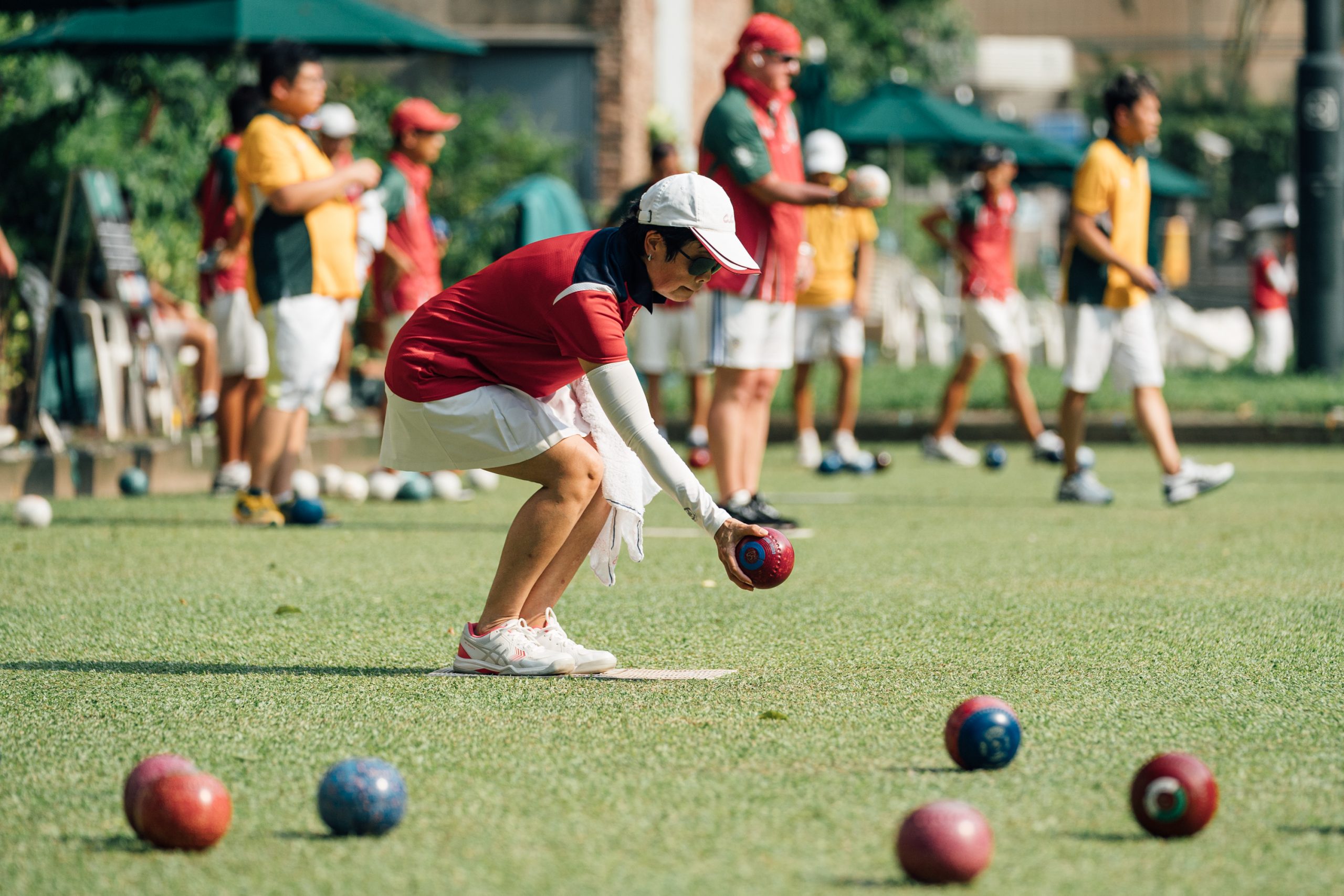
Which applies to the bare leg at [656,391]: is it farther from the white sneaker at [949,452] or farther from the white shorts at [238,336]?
the white shorts at [238,336]

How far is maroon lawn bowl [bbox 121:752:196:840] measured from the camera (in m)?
3.21

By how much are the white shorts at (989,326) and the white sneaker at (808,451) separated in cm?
126

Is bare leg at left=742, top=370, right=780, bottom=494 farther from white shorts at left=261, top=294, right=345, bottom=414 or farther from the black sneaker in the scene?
white shorts at left=261, top=294, right=345, bottom=414

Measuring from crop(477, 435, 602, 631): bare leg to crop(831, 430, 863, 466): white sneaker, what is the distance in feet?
23.8

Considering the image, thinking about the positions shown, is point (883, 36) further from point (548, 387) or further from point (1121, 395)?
point (548, 387)

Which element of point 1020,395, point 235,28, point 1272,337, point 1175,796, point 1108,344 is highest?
point 235,28

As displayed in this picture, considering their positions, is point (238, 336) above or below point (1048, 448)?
above

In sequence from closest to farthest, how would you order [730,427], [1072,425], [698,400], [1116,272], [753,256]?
[730,427]
[753,256]
[1116,272]
[1072,425]
[698,400]

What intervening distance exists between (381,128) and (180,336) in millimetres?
7537

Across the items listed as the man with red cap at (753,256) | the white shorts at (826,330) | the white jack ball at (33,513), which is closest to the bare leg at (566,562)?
the man with red cap at (753,256)

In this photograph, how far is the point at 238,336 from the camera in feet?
31.6

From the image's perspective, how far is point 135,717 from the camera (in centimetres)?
432

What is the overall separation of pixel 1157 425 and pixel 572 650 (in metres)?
5.18

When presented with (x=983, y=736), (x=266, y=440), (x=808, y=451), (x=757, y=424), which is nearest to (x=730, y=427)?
(x=757, y=424)
